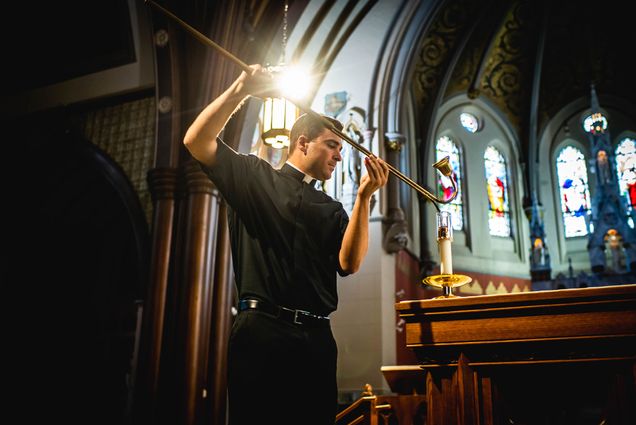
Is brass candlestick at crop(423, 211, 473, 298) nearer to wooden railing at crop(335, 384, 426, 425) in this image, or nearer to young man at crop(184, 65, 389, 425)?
young man at crop(184, 65, 389, 425)

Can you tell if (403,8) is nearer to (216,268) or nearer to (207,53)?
(207,53)

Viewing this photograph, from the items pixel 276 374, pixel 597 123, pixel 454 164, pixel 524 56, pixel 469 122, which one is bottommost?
pixel 276 374

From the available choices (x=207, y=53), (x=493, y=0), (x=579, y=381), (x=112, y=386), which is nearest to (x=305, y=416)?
(x=579, y=381)

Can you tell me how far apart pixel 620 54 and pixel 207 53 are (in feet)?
36.0

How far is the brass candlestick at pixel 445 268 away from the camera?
2.14 metres

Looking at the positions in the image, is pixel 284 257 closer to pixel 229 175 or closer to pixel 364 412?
pixel 229 175

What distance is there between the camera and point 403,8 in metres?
8.31

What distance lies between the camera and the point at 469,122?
1345cm

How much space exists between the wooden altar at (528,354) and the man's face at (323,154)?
0.57 metres

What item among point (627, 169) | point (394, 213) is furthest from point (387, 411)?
point (627, 169)

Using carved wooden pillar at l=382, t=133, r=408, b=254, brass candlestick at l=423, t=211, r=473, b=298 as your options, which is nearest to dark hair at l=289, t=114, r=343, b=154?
brass candlestick at l=423, t=211, r=473, b=298

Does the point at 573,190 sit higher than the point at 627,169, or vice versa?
the point at 627,169

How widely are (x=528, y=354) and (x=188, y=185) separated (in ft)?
14.0

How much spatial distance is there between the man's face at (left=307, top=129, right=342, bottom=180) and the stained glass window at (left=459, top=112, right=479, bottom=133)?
12006 millimetres
